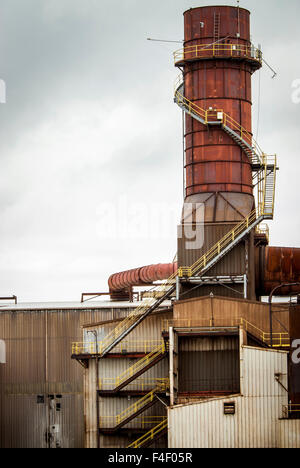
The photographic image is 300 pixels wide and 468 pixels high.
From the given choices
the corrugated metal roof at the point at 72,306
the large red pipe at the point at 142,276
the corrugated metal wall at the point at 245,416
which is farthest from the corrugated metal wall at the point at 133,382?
the large red pipe at the point at 142,276

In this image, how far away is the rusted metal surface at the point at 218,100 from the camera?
183ft

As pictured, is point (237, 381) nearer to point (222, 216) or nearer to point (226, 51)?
point (222, 216)

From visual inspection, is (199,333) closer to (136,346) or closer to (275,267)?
(136,346)

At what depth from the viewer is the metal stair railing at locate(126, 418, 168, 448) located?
49875mm

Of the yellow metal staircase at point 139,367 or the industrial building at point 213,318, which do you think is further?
the yellow metal staircase at point 139,367

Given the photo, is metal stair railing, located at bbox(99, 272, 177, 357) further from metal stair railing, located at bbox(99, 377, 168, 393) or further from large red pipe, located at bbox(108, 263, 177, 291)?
large red pipe, located at bbox(108, 263, 177, 291)

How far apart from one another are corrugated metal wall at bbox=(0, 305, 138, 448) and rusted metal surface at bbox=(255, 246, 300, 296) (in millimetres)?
9102

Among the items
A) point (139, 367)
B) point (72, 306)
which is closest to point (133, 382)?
point (139, 367)

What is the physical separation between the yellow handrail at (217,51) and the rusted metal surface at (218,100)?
240 millimetres

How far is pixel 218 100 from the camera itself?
55.9 metres

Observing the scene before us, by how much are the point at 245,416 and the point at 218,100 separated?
61.3 ft

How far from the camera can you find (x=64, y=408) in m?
60.5

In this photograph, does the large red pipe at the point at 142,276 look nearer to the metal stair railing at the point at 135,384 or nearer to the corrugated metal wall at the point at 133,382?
the corrugated metal wall at the point at 133,382
